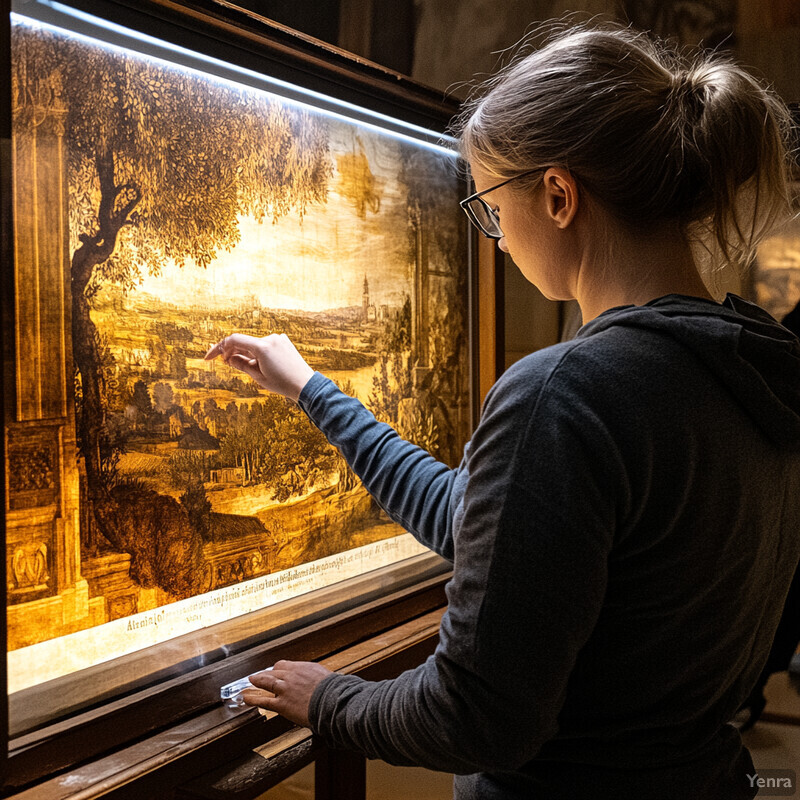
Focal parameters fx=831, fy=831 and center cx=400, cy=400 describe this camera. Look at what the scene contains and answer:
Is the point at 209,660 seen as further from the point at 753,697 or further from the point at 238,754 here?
the point at 753,697

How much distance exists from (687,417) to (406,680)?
351 mm

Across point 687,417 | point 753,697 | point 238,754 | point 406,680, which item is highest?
point 687,417

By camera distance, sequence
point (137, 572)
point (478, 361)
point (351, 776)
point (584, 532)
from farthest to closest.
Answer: point (478, 361)
point (351, 776)
point (137, 572)
point (584, 532)

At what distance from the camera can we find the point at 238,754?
1034 millimetres

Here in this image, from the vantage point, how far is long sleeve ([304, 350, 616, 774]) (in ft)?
2.15

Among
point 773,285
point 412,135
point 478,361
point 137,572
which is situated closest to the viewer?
point 137,572

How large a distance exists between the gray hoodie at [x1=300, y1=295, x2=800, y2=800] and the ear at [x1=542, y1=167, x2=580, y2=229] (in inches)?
4.9

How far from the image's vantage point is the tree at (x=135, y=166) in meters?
0.92

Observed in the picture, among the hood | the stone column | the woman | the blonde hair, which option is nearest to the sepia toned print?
the stone column

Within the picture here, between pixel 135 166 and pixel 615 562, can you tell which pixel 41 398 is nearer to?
pixel 135 166

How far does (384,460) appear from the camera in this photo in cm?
117

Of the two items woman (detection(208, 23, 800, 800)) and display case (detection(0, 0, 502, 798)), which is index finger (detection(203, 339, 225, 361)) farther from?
woman (detection(208, 23, 800, 800))

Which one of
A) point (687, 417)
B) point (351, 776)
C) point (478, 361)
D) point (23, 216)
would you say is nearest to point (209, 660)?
point (351, 776)

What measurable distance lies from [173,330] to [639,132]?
60cm
